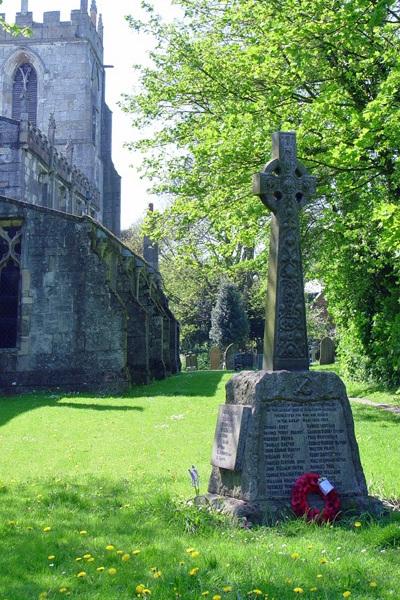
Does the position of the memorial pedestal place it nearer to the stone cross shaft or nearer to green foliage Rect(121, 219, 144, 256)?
the stone cross shaft

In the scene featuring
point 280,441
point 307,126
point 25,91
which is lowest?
point 280,441

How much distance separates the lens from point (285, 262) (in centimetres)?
664

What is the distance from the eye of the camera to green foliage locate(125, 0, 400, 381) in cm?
1197

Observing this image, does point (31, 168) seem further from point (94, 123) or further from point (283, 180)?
point (283, 180)

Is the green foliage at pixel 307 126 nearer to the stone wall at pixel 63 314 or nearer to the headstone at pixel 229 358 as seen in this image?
the stone wall at pixel 63 314

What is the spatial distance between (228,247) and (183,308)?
A: 88.8ft

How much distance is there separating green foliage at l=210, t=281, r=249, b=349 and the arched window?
62.4 feet

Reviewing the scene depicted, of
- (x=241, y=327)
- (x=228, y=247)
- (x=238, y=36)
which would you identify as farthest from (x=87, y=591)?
(x=241, y=327)

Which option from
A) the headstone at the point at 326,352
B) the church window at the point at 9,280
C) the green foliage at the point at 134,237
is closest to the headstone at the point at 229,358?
the headstone at the point at 326,352

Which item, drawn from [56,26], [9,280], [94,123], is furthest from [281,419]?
[56,26]

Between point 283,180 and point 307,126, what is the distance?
603 cm

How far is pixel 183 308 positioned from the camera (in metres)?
44.5

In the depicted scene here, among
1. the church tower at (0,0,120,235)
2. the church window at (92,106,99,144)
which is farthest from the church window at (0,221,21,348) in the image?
the church window at (92,106,99,144)

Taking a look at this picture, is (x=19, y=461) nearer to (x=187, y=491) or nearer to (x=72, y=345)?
(x=187, y=491)
